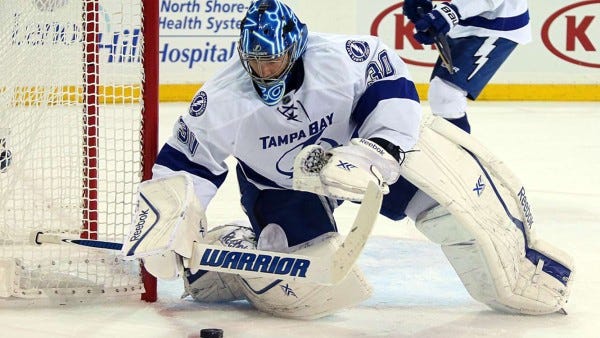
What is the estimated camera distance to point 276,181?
3119 millimetres

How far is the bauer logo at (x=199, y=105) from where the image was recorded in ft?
9.64

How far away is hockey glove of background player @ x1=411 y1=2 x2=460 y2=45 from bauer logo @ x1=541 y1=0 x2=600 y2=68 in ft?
11.9

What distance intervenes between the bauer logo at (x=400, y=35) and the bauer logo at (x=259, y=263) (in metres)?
5.08

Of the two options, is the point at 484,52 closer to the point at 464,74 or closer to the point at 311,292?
the point at 464,74

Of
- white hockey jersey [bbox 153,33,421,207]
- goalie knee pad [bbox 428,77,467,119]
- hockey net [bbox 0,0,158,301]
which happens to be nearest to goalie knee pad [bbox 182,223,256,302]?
hockey net [bbox 0,0,158,301]

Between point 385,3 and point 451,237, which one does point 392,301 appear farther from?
point 385,3

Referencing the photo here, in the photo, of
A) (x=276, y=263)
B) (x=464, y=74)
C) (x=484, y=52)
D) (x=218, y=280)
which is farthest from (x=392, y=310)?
(x=484, y=52)

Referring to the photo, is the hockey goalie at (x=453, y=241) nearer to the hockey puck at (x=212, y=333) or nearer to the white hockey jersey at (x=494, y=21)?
the hockey puck at (x=212, y=333)

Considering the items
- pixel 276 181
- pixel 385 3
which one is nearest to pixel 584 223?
pixel 276 181

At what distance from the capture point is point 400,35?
7.77 meters

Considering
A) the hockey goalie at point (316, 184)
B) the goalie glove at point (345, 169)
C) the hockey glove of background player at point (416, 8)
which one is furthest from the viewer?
the hockey glove of background player at point (416, 8)

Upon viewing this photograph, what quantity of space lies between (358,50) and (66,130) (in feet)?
3.13

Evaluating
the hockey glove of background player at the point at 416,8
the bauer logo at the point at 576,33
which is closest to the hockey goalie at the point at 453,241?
the hockey glove of background player at the point at 416,8

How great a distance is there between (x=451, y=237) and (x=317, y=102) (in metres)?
0.50
